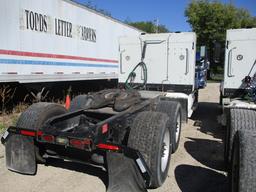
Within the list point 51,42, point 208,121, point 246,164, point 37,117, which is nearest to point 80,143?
point 37,117

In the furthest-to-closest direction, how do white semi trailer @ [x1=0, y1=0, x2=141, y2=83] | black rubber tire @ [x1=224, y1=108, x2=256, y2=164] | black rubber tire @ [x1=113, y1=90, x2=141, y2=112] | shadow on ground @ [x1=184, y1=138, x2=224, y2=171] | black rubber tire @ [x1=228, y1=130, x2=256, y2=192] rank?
1. white semi trailer @ [x1=0, y1=0, x2=141, y2=83]
2. shadow on ground @ [x1=184, y1=138, x2=224, y2=171]
3. black rubber tire @ [x1=113, y1=90, x2=141, y2=112]
4. black rubber tire @ [x1=224, y1=108, x2=256, y2=164]
5. black rubber tire @ [x1=228, y1=130, x2=256, y2=192]

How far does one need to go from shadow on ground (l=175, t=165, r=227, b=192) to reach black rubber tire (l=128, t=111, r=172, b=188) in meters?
0.38

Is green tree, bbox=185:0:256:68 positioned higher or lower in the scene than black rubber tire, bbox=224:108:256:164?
higher

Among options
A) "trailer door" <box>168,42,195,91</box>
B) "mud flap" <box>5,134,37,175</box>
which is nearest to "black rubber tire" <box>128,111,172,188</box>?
"mud flap" <box>5,134,37,175</box>

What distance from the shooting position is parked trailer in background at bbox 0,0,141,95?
25.4ft

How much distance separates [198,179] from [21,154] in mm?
2558

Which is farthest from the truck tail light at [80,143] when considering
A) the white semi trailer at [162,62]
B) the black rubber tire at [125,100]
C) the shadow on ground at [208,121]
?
the white semi trailer at [162,62]

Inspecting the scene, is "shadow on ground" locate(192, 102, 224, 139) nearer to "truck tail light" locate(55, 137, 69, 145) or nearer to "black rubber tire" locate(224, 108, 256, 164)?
"black rubber tire" locate(224, 108, 256, 164)

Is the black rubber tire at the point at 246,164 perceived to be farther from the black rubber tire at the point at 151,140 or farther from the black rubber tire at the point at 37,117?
the black rubber tire at the point at 37,117

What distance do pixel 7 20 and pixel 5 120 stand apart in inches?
103

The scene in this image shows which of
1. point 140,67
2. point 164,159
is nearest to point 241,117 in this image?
point 164,159

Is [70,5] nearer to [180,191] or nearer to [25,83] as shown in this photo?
[25,83]

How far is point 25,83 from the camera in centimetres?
866

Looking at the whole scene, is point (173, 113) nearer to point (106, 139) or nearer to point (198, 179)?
point (198, 179)
